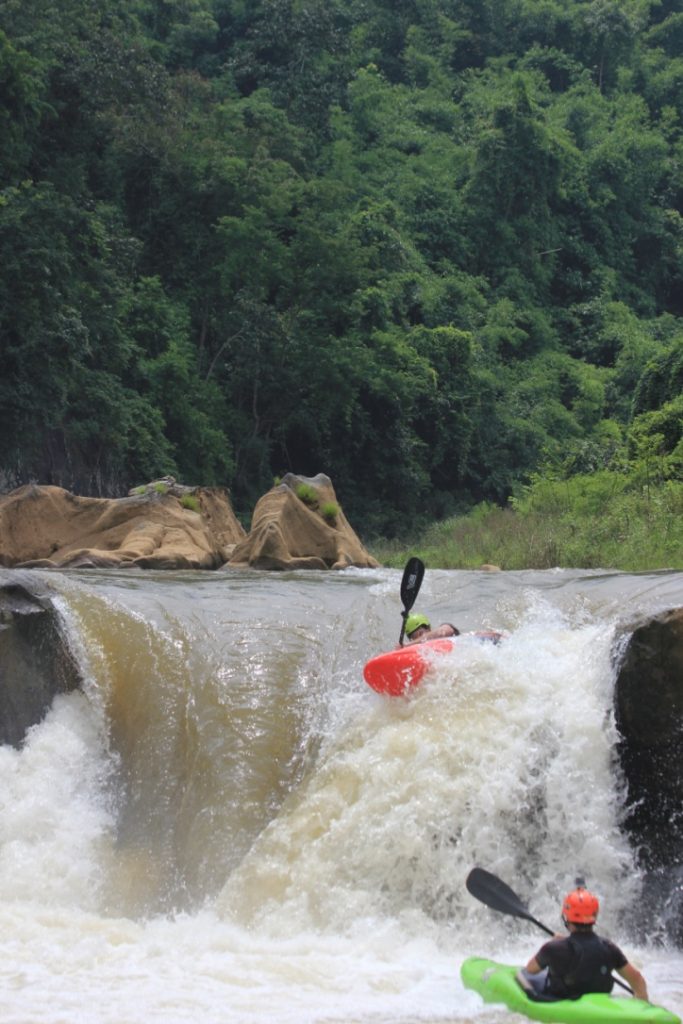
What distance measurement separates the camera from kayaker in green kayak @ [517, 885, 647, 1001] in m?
4.67

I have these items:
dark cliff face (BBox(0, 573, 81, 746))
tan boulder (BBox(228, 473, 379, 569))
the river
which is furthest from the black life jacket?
tan boulder (BBox(228, 473, 379, 569))

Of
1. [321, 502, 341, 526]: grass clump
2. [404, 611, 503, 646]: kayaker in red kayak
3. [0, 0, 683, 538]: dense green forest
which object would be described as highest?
[0, 0, 683, 538]: dense green forest

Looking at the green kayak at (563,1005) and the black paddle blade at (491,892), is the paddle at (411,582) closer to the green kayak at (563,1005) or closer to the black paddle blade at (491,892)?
the black paddle blade at (491,892)

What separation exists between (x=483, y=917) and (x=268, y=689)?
2.28 meters

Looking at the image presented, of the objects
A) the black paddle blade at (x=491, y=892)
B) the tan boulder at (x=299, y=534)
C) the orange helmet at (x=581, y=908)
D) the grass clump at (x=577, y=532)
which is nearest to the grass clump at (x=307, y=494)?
the tan boulder at (x=299, y=534)

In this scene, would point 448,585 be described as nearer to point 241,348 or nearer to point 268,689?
point 268,689

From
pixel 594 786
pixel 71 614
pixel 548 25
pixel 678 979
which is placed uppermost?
pixel 548 25

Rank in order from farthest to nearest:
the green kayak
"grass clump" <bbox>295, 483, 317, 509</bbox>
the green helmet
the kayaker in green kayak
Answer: "grass clump" <bbox>295, 483, 317, 509</bbox> → the green helmet → the kayaker in green kayak → the green kayak

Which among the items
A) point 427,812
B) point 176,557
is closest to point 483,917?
point 427,812

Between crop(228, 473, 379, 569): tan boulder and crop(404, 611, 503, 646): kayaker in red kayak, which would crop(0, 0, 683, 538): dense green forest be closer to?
crop(228, 473, 379, 569): tan boulder

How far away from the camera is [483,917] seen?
605 cm

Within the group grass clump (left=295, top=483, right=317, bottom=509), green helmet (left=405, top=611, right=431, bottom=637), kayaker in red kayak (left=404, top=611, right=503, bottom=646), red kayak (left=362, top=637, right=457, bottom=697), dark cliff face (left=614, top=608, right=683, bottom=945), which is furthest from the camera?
grass clump (left=295, top=483, right=317, bottom=509)

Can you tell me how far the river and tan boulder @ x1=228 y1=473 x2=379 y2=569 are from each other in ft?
19.0

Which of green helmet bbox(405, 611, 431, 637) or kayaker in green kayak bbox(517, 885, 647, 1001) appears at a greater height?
green helmet bbox(405, 611, 431, 637)
